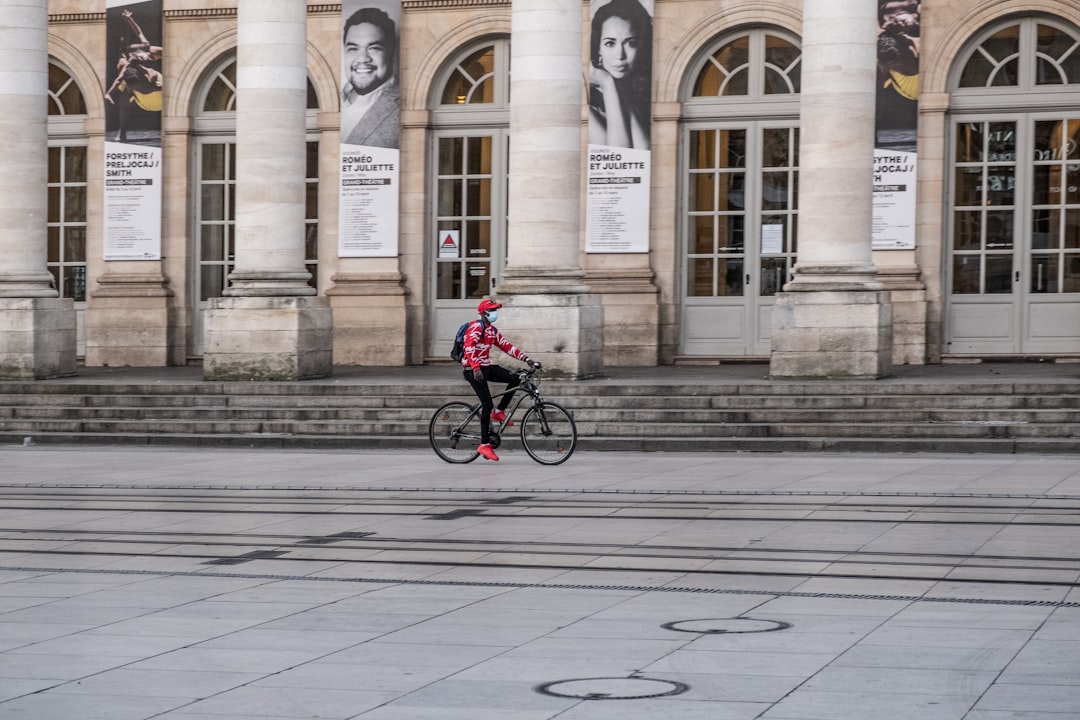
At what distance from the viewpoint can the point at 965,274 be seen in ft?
89.7

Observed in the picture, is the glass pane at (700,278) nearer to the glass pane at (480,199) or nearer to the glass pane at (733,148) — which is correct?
the glass pane at (733,148)

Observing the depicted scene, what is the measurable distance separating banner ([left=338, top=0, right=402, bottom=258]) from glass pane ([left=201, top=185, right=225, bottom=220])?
247 centimetres

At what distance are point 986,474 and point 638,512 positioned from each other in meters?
4.20

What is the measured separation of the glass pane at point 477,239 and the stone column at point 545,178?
200 inches

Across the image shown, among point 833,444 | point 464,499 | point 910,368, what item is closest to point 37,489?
point 464,499

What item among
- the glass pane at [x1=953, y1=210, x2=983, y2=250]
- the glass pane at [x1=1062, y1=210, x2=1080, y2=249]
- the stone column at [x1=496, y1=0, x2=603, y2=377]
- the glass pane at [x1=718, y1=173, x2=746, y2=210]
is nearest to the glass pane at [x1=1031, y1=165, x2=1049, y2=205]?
the glass pane at [x1=1062, y1=210, x2=1080, y2=249]

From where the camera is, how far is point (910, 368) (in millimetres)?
25562

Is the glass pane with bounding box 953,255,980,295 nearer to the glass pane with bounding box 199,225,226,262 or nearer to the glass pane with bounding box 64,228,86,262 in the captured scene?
the glass pane with bounding box 199,225,226,262

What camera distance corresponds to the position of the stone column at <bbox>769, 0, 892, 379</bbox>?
23062 millimetres

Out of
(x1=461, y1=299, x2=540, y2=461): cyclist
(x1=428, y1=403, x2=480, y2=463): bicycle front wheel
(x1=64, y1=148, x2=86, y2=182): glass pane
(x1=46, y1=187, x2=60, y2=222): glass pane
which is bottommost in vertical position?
(x1=428, y1=403, x2=480, y2=463): bicycle front wheel

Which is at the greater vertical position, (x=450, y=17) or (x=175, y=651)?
(x=450, y=17)

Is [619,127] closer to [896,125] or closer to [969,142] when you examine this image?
[896,125]

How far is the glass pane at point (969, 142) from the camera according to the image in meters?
27.2

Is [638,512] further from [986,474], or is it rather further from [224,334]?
[224,334]
